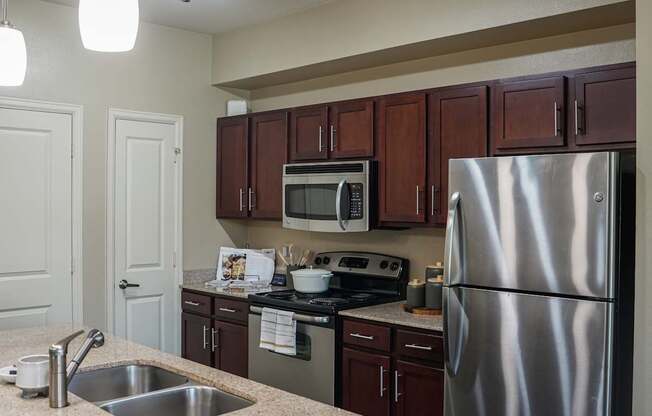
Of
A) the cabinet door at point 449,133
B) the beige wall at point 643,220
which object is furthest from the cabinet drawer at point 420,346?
the beige wall at point 643,220

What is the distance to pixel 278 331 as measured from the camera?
13.1 ft

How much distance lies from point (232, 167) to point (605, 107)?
282 cm

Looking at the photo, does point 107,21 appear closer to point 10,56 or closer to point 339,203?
point 10,56

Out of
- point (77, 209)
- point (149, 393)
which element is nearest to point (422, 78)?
point (77, 209)

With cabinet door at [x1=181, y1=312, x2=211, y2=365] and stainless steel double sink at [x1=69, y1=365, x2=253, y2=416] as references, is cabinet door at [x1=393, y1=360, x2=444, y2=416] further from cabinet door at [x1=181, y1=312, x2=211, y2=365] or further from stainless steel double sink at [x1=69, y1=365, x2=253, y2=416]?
cabinet door at [x1=181, y1=312, x2=211, y2=365]

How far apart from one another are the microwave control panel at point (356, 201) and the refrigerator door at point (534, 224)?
106cm

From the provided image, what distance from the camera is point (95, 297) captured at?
4.54m

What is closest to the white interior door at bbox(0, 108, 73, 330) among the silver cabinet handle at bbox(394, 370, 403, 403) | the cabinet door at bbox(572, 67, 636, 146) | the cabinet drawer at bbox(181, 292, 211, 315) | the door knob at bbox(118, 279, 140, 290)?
the door knob at bbox(118, 279, 140, 290)

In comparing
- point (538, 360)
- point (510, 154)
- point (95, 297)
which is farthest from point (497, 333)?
point (95, 297)

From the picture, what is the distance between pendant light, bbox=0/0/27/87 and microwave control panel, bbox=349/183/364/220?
6.83 ft

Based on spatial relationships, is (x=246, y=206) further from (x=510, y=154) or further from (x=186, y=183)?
(x=510, y=154)

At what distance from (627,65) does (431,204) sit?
1234 millimetres

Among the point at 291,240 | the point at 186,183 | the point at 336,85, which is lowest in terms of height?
the point at 291,240

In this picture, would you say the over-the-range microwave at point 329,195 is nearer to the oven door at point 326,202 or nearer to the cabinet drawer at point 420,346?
the oven door at point 326,202
